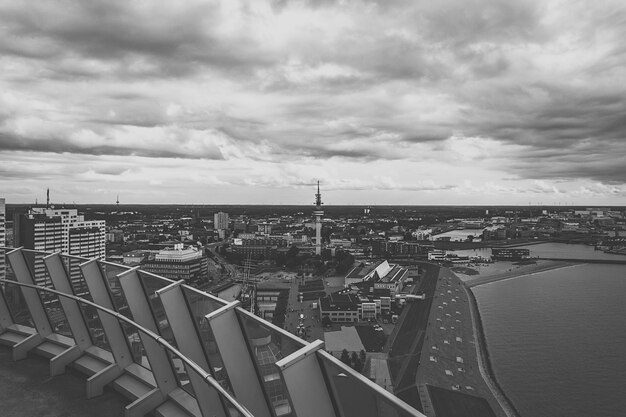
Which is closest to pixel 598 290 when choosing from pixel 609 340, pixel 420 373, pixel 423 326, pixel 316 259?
pixel 609 340

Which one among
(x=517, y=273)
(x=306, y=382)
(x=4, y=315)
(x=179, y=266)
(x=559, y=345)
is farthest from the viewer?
(x=517, y=273)

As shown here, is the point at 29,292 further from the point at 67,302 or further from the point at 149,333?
the point at 149,333

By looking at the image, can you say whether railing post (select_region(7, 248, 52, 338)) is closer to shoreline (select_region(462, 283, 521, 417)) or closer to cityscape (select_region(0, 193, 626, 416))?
cityscape (select_region(0, 193, 626, 416))

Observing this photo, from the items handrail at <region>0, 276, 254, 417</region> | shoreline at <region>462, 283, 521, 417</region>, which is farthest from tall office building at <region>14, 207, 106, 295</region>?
handrail at <region>0, 276, 254, 417</region>

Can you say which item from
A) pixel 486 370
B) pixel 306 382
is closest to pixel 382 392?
pixel 306 382

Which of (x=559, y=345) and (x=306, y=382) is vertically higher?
(x=306, y=382)

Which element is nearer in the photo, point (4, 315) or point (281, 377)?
point (281, 377)

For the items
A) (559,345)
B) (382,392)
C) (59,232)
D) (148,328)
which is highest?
(382,392)
